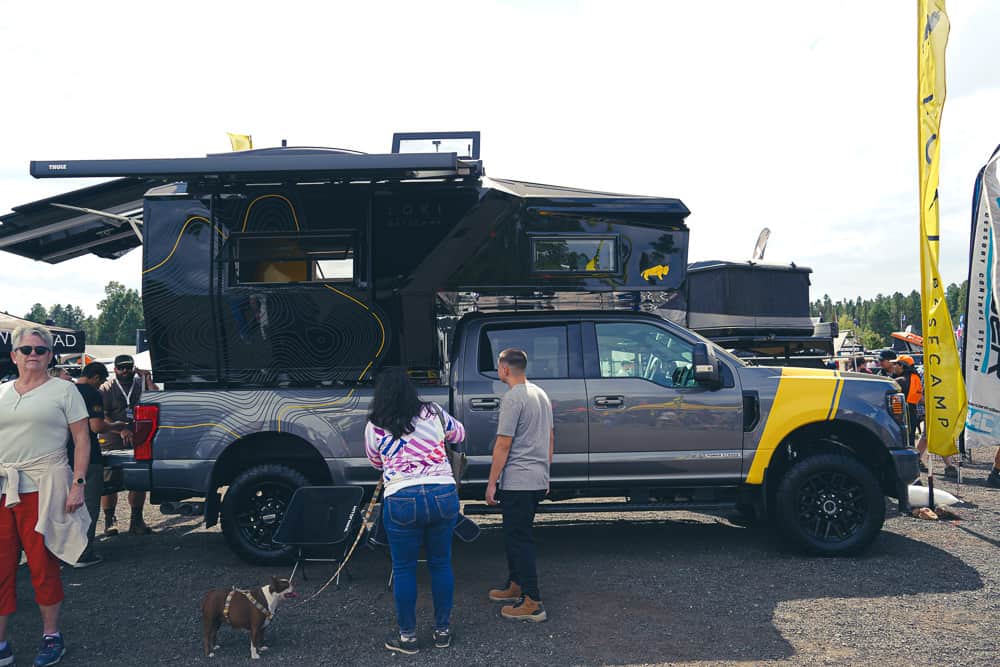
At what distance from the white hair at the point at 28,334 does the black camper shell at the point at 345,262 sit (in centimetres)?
162

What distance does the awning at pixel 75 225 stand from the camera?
6328 millimetres

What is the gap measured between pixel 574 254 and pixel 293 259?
2.36 meters

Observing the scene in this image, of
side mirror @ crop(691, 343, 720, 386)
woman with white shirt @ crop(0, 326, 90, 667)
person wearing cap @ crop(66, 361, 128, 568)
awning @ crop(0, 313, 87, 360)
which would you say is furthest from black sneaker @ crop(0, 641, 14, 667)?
awning @ crop(0, 313, 87, 360)

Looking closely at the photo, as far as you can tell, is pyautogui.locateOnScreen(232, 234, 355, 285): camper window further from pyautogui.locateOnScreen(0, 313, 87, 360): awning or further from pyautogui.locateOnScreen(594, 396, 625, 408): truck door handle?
pyautogui.locateOnScreen(0, 313, 87, 360): awning

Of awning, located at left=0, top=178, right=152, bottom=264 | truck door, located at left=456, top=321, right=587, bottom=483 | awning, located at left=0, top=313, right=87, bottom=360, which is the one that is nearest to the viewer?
truck door, located at left=456, top=321, right=587, bottom=483

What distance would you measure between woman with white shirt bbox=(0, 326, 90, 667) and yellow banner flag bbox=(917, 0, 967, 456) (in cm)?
720

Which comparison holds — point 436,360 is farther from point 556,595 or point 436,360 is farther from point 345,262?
point 556,595

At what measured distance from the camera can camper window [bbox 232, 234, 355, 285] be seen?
587cm

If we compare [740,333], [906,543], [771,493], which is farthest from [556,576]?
[740,333]

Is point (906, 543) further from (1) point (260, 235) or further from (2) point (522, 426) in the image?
(1) point (260, 235)

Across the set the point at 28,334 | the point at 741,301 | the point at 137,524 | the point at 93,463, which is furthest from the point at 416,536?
the point at 741,301

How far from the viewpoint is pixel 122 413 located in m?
7.45

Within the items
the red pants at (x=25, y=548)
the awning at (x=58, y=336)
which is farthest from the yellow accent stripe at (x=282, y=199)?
the awning at (x=58, y=336)

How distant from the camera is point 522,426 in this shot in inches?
178
